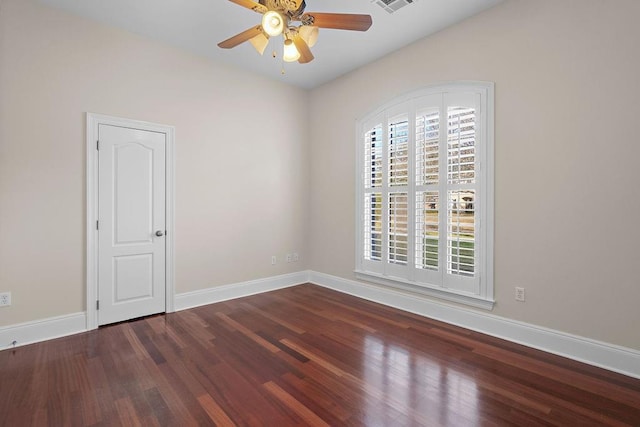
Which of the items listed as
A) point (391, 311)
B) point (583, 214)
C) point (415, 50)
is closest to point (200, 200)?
point (391, 311)

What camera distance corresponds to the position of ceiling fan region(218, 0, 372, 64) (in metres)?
2.19

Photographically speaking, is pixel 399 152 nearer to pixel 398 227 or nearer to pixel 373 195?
pixel 373 195

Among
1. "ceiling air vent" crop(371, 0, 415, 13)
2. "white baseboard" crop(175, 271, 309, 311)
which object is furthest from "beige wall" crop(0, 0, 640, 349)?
"ceiling air vent" crop(371, 0, 415, 13)

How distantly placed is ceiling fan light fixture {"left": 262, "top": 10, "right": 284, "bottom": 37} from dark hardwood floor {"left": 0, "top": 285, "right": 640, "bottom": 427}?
2.57 metres

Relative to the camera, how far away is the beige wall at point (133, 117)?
2.89 m

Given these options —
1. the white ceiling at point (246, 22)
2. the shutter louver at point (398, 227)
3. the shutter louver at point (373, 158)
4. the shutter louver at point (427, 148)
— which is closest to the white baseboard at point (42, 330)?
the white ceiling at point (246, 22)

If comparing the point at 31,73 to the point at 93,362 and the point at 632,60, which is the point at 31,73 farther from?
the point at 632,60

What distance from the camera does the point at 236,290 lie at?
4.38m

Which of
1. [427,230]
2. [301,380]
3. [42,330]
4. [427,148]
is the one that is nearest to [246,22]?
[427,148]

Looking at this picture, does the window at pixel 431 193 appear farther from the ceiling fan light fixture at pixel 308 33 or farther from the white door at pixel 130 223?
the white door at pixel 130 223

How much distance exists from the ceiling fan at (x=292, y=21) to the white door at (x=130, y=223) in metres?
1.73

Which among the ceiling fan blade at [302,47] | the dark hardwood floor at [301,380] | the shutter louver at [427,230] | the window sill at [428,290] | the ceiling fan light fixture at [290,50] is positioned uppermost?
the ceiling fan blade at [302,47]

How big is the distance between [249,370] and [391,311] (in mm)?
1966

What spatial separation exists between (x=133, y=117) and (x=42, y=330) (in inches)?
93.2
